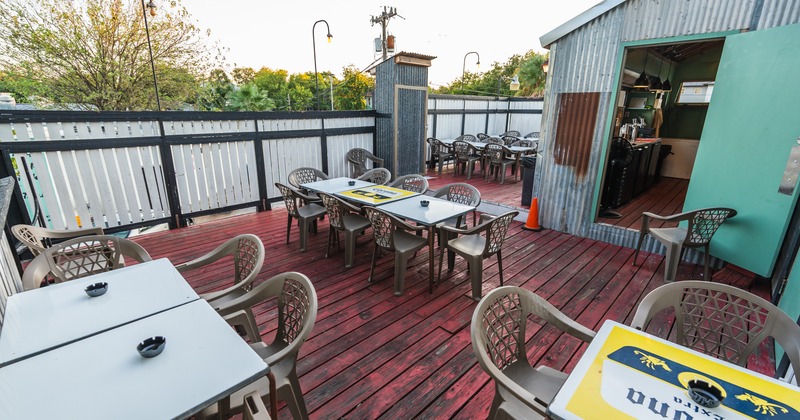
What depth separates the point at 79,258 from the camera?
2660 millimetres

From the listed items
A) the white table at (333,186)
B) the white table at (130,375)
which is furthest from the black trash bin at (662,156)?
the white table at (130,375)

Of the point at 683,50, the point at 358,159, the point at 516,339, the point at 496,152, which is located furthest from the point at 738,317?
the point at 683,50

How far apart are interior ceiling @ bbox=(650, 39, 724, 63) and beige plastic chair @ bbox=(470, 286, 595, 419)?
704 cm

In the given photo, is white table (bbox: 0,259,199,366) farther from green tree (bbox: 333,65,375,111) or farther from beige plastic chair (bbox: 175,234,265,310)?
green tree (bbox: 333,65,375,111)

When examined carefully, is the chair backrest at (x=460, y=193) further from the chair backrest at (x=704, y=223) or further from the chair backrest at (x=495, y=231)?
the chair backrest at (x=704, y=223)

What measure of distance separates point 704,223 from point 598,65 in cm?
209

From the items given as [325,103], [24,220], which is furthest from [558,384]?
[325,103]

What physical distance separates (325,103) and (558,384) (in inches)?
909

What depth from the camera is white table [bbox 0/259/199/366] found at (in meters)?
1.32

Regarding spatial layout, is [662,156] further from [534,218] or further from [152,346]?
[152,346]

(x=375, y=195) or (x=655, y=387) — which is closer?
(x=655, y=387)

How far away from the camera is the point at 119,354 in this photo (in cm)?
124

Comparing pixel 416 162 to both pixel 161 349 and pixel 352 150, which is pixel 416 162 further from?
pixel 161 349

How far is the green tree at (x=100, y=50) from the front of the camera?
8.69 m
